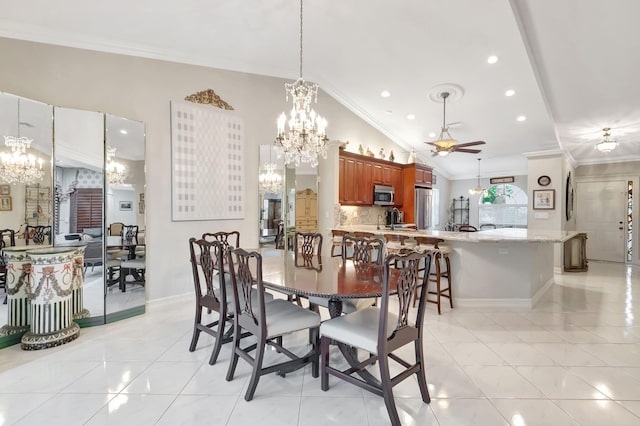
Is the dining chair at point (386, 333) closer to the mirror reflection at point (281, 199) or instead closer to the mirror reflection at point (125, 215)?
the mirror reflection at point (125, 215)

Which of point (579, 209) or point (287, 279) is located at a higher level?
point (579, 209)

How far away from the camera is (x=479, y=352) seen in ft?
9.01

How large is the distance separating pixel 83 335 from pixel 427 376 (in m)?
3.28

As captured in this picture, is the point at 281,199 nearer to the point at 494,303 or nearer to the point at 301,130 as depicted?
the point at 301,130

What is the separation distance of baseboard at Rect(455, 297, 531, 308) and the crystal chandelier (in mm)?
4972

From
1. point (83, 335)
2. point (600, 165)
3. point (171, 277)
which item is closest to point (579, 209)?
point (600, 165)

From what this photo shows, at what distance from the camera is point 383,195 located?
6.64 m

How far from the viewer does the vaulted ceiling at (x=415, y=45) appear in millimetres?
3201

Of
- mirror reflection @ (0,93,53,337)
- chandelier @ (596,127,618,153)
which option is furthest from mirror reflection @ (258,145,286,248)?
chandelier @ (596,127,618,153)

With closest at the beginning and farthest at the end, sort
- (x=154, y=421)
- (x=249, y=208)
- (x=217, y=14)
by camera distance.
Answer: (x=154, y=421) < (x=217, y=14) < (x=249, y=208)

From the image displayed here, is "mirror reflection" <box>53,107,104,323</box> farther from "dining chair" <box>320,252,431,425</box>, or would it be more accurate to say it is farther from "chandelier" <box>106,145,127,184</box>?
"dining chair" <box>320,252,431,425</box>

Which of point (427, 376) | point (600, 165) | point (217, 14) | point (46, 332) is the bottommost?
point (427, 376)

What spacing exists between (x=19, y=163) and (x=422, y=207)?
7098 millimetres

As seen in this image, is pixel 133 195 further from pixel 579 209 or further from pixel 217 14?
pixel 579 209
